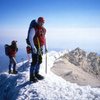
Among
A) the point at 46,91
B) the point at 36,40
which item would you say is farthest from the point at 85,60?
the point at 46,91

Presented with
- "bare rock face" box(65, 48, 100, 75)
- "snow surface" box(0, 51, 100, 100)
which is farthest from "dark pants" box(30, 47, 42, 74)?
"bare rock face" box(65, 48, 100, 75)

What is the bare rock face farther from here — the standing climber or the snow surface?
the standing climber

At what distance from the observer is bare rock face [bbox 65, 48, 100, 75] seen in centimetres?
2466

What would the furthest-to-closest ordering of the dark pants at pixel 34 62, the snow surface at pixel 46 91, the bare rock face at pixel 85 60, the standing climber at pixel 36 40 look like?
the bare rock face at pixel 85 60
the dark pants at pixel 34 62
the standing climber at pixel 36 40
the snow surface at pixel 46 91

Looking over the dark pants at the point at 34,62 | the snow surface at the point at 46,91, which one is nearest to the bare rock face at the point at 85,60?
the snow surface at the point at 46,91

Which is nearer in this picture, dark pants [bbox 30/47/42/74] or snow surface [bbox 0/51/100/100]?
snow surface [bbox 0/51/100/100]

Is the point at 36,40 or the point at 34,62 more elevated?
the point at 36,40

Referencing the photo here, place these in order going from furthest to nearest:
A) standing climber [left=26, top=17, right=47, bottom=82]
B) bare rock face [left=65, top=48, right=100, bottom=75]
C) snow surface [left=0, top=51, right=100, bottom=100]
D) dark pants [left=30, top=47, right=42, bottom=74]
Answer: bare rock face [left=65, top=48, right=100, bottom=75]
dark pants [left=30, top=47, right=42, bottom=74]
standing climber [left=26, top=17, right=47, bottom=82]
snow surface [left=0, top=51, right=100, bottom=100]

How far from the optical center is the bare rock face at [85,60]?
80.9ft

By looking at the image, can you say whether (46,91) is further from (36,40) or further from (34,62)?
(36,40)

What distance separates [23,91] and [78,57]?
51.6 feet

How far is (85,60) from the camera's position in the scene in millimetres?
26766

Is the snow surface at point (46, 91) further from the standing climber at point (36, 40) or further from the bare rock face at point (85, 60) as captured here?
the bare rock face at point (85, 60)

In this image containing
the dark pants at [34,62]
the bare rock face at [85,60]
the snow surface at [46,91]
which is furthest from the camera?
the bare rock face at [85,60]
